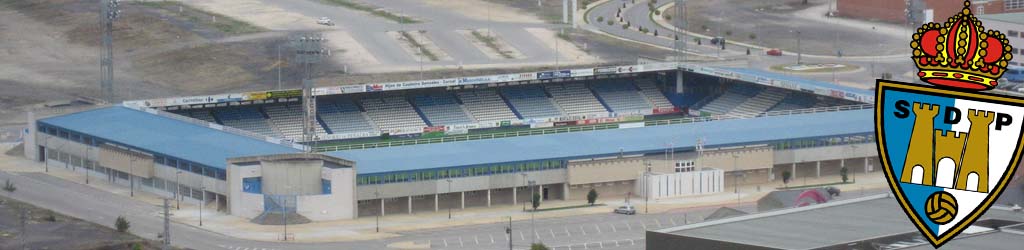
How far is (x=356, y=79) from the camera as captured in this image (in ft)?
469

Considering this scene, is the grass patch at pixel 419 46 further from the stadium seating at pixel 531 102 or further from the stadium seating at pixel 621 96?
the stadium seating at pixel 621 96

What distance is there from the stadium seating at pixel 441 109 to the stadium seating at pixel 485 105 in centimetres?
67

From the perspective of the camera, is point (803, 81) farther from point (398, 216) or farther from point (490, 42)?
point (398, 216)

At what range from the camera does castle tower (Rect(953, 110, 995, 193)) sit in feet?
67.1

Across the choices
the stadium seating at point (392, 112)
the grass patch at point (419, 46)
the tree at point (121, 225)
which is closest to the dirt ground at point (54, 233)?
the tree at point (121, 225)

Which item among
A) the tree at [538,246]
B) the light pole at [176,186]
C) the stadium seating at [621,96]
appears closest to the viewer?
the tree at [538,246]

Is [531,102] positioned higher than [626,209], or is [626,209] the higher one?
[531,102]

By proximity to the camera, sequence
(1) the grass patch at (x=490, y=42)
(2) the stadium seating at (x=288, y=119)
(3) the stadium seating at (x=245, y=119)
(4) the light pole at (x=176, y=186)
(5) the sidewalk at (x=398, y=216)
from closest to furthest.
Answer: (5) the sidewalk at (x=398, y=216)
(4) the light pole at (x=176, y=186)
(3) the stadium seating at (x=245, y=119)
(2) the stadium seating at (x=288, y=119)
(1) the grass patch at (x=490, y=42)

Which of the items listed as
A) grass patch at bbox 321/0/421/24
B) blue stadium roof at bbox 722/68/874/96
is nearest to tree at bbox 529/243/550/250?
blue stadium roof at bbox 722/68/874/96

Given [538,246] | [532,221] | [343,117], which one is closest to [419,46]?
[343,117]

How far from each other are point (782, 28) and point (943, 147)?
15080 centimetres

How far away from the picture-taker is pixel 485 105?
131750 millimetres

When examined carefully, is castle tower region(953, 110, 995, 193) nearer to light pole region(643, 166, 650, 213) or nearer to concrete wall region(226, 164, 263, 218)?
concrete wall region(226, 164, 263, 218)

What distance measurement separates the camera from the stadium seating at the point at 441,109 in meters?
129
